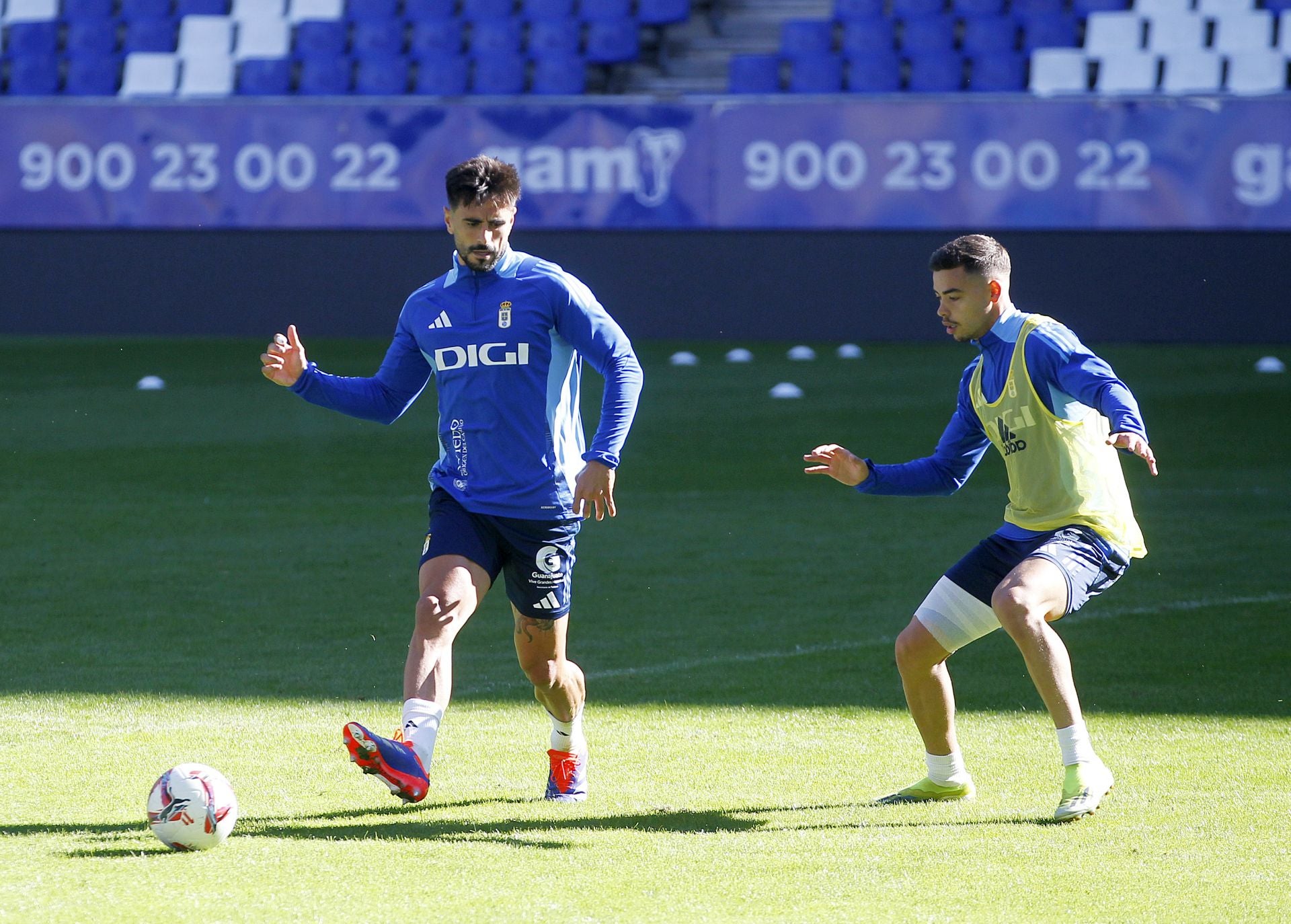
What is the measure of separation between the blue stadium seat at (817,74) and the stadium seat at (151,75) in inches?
320

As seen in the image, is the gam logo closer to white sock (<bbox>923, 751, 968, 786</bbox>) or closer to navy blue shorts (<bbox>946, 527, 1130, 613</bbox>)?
→ navy blue shorts (<bbox>946, 527, 1130, 613</bbox>)

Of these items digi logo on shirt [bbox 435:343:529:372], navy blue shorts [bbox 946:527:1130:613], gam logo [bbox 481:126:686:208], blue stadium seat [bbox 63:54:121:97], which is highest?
digi logo on shirt [bbox 435:343:529:372]

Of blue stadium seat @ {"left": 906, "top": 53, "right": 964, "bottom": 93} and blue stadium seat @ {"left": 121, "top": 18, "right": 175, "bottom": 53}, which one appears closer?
blue stadium seat @ {"left": 906, "top": 53, "right": 964, "bottom": 93}

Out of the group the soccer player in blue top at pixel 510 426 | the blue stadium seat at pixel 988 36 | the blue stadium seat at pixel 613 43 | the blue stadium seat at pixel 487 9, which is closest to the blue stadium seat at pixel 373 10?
the blue stadium seat at pixel 487 9

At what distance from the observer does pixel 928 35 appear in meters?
23.2

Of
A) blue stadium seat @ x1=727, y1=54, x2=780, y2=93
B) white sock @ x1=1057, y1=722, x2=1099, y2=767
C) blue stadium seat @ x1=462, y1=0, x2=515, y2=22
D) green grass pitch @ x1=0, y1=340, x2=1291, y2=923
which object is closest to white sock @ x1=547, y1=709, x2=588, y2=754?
green grass pitch @ x1=0, y1=340, x2=1291, y2=923

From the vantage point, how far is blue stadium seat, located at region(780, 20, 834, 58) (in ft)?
78.1

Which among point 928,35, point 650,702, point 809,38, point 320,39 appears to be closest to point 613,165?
point 809,38

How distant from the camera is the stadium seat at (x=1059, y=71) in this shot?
22172 millimetres

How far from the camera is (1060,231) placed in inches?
826

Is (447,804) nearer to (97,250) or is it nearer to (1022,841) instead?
(1022,841)

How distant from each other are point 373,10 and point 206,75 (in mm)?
2433

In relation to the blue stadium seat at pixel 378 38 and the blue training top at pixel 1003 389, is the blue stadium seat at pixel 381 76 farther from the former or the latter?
the blue training top at pixel 1003 389

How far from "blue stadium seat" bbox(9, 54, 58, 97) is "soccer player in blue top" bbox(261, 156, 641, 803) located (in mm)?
21497
